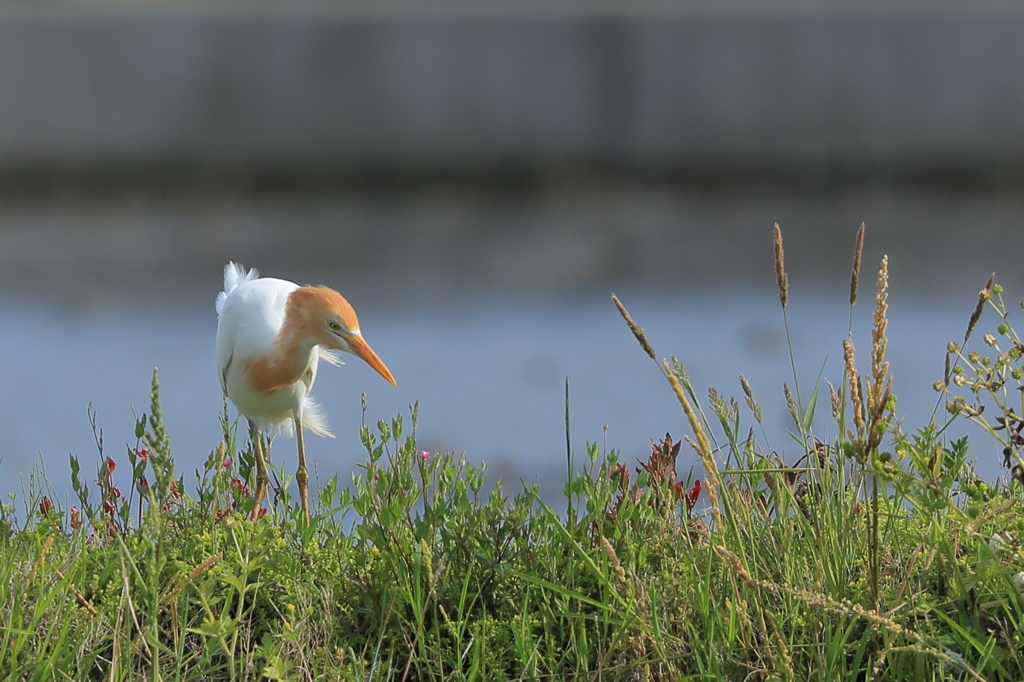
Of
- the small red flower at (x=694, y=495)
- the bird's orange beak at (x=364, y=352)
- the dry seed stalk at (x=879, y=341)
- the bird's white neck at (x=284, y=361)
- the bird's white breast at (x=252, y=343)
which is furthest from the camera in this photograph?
the bird's white breast at (x=252, y=343)

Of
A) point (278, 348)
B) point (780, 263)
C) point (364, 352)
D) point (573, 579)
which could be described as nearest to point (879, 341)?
point (780, 263)

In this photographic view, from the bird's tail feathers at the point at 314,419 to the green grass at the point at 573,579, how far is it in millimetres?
708

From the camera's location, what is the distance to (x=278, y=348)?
1913 millimetres

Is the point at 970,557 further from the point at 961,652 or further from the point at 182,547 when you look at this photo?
the point at 182,547

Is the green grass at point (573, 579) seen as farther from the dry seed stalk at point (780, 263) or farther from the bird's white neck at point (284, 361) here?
the bird's white neck at point (284, 361)

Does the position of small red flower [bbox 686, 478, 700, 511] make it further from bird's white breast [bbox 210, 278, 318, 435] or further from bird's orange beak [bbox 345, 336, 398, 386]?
bird's white breast [bbox 210, 278, 318, 435]

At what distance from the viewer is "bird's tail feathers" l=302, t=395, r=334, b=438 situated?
2.14 meters

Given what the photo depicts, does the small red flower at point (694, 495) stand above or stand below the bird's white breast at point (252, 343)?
below

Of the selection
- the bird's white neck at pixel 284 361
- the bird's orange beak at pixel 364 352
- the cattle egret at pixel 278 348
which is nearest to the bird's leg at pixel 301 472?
the cattle egret at pixel 278 348

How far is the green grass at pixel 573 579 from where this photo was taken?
3.68ft

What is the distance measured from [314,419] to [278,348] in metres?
0.31

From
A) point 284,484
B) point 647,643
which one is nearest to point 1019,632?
point 647,643

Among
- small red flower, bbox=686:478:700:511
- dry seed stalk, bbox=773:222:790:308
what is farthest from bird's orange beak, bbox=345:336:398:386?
dry seed stalk, bbox=773:222:790:308

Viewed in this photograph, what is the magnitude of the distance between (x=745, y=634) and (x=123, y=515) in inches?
33.2
